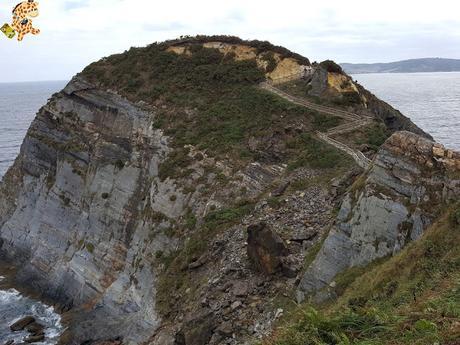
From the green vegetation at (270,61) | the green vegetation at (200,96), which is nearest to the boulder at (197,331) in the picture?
Answer: the green vegetation at (200,96)

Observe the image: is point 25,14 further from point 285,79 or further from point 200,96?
point 285,79

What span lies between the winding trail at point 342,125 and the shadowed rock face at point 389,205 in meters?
8.75

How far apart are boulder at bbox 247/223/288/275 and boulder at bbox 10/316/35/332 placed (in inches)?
844

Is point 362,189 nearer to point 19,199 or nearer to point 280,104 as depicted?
point 280,104

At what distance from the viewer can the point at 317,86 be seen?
46.0 metres

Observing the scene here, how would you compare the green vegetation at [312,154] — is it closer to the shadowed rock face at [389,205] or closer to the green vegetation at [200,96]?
the green vegetation at [200,96]

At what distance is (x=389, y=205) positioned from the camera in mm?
23656

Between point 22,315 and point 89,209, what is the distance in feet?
33.5

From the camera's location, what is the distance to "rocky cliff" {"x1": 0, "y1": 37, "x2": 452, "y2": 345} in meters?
24.6

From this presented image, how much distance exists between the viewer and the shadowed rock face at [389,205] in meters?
22.3

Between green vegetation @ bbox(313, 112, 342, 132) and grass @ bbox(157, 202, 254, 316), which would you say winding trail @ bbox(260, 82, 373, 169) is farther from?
grass @ bbox(157, 202, 254, 316)

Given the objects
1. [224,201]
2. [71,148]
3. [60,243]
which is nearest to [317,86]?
[224,201]

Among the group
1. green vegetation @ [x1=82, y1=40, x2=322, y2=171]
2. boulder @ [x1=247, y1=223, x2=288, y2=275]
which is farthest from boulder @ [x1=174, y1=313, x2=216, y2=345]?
green vegetation @ [x1=82, y1=40, x2=322, y2=171]

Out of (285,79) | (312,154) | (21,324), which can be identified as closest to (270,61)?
(285,79)
